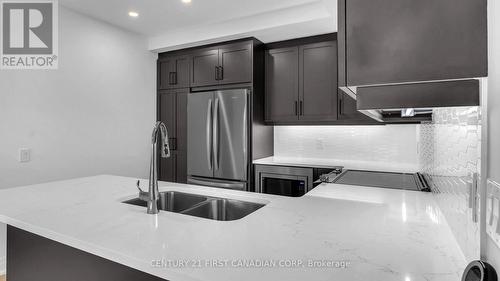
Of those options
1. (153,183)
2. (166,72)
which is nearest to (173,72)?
(166,72)

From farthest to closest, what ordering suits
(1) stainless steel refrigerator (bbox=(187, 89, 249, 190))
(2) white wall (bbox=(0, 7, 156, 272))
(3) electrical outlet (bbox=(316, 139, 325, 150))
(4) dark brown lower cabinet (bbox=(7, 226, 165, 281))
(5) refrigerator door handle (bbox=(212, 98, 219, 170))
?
(3) electrical outlet (bbox=(316, 139, 325, 150)), (5) refrigerator door handle (bbox=(212, 98, 219, 170)), (1) stainless steel refrigerator (bbox=(187, 89, 249, 190)), (2) white wall (bbox=(0, 7, 156, 272)), (4) dark brown lower cabinet (bbox=(7, 226, 165, 281))

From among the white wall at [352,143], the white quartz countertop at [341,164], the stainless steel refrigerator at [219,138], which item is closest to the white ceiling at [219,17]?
the stainless steel refrigerator at [219,138]

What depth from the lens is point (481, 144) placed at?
2.01 feet

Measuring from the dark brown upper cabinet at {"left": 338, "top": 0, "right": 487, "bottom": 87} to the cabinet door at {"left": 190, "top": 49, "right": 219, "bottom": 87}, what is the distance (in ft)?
9.76

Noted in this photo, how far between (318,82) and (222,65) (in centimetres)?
119

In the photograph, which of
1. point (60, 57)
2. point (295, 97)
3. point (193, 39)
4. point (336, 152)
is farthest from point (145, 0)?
point (336, 152)

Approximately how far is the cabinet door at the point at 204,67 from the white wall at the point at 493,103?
10.2ft

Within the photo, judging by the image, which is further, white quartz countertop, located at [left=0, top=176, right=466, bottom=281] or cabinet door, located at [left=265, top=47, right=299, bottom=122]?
cabinet door, located at [left=265, top=47, right=299, bottom=122]

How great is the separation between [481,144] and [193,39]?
3402 millimetres

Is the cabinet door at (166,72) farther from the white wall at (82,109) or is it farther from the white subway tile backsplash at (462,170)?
the white subway tile backsplash at (462,170)

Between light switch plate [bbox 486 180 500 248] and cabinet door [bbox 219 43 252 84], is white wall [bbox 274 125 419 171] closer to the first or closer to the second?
cabinet door [bbox 219 43 252 84]

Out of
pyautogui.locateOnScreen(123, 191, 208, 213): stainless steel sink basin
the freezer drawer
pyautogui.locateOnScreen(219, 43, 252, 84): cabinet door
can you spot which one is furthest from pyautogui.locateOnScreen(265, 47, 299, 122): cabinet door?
pyautogui.locateOnScreen(123, 191, 208, 213): stainless steel sink basin

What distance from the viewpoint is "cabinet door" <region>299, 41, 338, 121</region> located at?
3.11m

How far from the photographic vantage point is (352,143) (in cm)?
330
